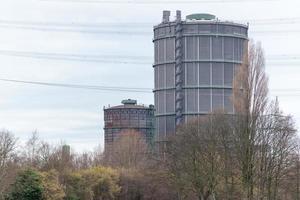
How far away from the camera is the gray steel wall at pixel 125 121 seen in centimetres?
16625

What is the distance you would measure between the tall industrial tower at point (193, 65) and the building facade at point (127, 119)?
38889mm

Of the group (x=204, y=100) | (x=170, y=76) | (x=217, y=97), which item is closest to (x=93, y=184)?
(x=204, y=100)

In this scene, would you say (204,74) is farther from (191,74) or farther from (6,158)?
(6,158)

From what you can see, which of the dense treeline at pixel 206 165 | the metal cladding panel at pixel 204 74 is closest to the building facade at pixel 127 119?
the metal cladding panel at pixel 204 74

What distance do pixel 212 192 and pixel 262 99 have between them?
62.7 feet

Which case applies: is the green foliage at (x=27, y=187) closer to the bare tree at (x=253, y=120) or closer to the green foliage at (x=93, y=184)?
the green foliage at (x=93, y=184)

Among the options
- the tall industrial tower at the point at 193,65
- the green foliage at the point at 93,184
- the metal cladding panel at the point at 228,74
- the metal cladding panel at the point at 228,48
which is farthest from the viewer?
the metal cladding panel at the point at 228,48

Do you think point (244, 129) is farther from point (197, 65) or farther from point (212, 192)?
point (197, 65)

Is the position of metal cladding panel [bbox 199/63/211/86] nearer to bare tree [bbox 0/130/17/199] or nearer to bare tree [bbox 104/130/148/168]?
bare tree [bbox 104/130/148/168]

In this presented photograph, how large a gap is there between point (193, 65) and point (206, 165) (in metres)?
55.3

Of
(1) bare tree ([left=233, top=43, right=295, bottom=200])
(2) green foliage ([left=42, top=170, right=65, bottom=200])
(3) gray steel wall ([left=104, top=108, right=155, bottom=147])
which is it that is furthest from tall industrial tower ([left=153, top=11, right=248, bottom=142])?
(1) bare tree ([left=233, top=43, right=295, bottom=200])

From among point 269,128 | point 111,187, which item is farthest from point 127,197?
point 269,128

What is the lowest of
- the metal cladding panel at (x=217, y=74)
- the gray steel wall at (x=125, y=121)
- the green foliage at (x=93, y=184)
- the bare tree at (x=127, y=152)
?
the green foliage at (x=93, y=184)

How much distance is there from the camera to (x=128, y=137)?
4796 inches
